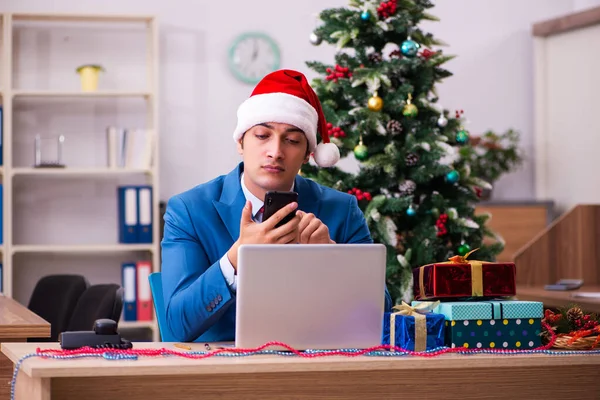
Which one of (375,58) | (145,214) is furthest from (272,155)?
(145,214)

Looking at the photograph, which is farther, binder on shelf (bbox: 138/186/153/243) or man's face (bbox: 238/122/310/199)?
binder on shelf (bbox: 138/186/153/243)

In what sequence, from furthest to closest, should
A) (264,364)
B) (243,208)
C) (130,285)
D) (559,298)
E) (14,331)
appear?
(130,285), (559,298), (14,331), (243,208), (264,364)

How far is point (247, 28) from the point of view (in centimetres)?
548

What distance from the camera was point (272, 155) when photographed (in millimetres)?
2123

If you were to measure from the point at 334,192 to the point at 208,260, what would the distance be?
15.2 inches

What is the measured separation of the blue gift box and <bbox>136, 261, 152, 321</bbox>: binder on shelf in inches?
132

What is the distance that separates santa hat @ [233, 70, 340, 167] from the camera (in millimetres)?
2213

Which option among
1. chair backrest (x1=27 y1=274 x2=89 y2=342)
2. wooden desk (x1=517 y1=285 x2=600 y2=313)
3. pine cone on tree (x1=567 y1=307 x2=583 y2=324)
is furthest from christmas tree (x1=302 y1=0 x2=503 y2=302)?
pine cone on tree (x1=567 y1=307 x2=583 y2=324)

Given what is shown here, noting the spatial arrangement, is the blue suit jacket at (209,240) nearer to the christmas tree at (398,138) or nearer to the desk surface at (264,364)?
the desk surface at (264,364)

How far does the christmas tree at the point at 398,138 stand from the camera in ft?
12.3

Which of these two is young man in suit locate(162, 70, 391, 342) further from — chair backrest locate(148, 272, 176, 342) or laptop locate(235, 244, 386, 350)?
laptop locate(235, 244, 386, 350)

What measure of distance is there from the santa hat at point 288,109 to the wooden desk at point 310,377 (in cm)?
65

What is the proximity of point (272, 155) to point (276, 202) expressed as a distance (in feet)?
1.03

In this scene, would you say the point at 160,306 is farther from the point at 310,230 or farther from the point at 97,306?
the point at 97,306
